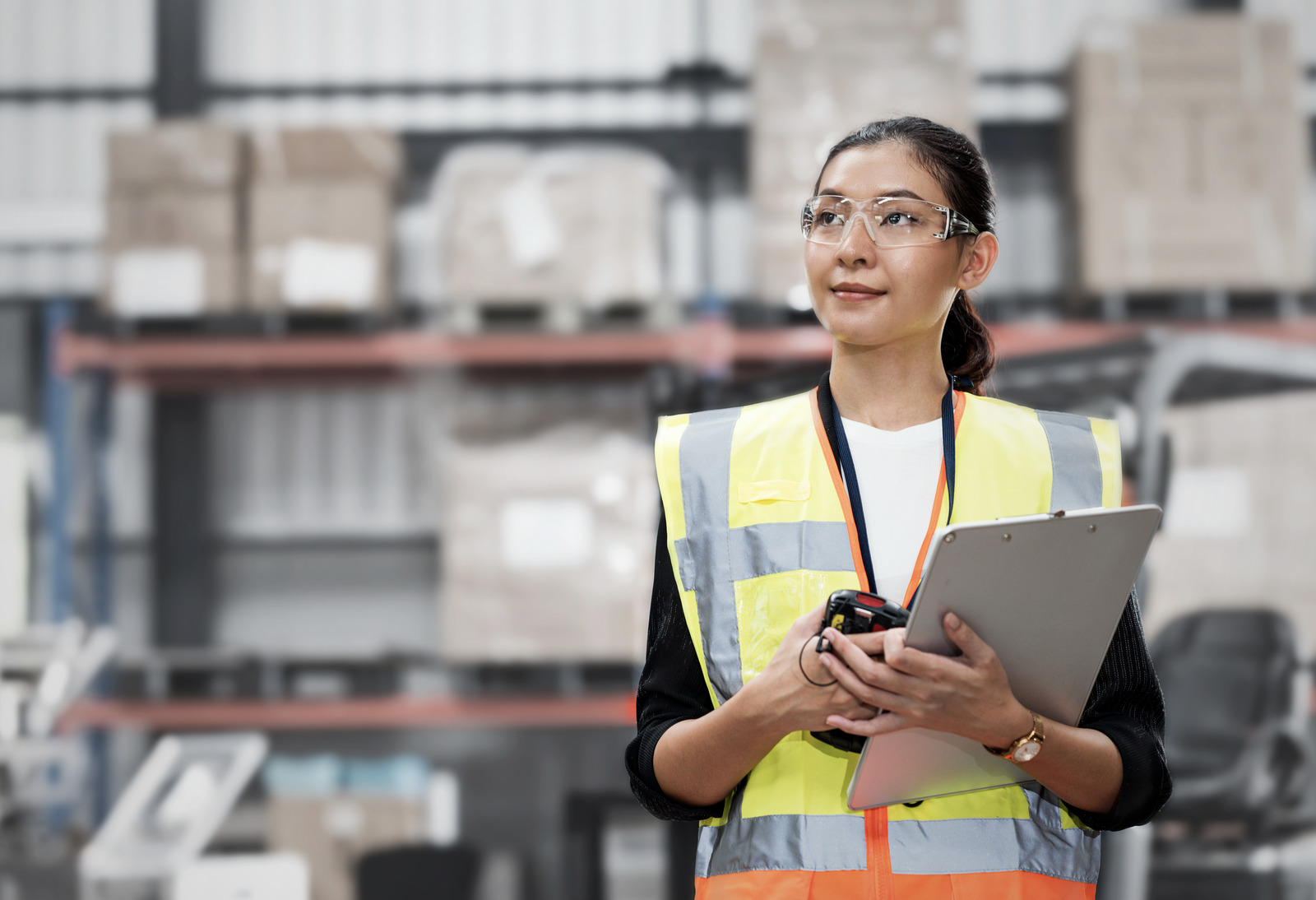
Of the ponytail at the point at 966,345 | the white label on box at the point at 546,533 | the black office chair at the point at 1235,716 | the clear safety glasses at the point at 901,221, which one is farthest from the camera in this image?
the white label on box at the point at 546,533

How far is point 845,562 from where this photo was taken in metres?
1.14

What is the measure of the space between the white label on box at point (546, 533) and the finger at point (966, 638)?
2542mm

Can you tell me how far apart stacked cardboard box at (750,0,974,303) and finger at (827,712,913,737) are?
2637mm

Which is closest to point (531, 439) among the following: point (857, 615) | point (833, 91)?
point (833, 91)

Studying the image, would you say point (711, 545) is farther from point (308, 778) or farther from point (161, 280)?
point (161, 280)

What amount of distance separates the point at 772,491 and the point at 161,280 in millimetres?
3255

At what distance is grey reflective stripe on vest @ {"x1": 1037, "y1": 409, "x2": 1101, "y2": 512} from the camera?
118cm

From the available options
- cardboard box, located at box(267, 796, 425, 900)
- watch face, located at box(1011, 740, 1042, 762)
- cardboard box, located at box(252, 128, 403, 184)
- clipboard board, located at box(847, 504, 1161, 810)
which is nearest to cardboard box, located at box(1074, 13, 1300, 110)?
cardboard box, located at box(252, 128, 403, 184)

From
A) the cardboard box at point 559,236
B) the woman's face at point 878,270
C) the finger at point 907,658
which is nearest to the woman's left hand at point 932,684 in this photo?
the finger at point 907,658

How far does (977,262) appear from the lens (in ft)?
4.15

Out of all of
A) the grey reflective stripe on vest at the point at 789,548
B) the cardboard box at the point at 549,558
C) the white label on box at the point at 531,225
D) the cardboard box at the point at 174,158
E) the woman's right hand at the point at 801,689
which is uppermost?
the cardboard box at the point at 174,158

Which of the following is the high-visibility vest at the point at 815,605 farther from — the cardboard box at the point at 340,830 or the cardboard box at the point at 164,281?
the cardboard box at the point at 164,281

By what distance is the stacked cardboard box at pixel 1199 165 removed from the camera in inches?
137

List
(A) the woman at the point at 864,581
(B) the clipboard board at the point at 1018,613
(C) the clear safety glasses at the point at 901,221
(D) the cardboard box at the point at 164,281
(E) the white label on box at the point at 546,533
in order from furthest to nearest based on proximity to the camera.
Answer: (D) the cardboard box at the point at 164,281 < (E) the white label on box at the point at 546,533 < (C) the clear safety glasses at the point at 901,221 < (A) the woman at the point at 864,581 < (B) the clipboard board at the point at 1018,613
